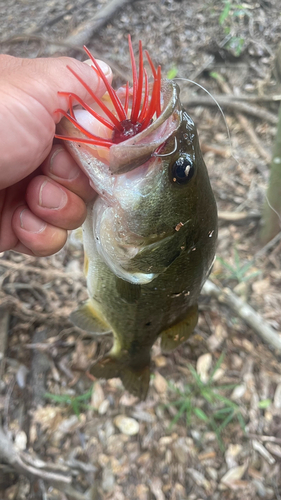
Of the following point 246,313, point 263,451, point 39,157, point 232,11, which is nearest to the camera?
point 39,157

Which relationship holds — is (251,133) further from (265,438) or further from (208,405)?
(265,438)

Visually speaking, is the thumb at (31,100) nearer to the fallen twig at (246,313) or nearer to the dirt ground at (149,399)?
the dirt ground at (149,399)

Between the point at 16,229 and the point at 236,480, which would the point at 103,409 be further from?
the point at 16,229

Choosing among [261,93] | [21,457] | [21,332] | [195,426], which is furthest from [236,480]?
[261,93]

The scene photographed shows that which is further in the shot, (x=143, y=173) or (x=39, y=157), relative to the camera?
(x=39, y=157)

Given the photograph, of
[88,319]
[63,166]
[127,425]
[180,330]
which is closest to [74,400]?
[127,425]

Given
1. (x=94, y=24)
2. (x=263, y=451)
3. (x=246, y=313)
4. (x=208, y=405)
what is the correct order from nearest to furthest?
(x=263, y=451)
(x=208, y=405)
(x=246, y=313)
(x=94, y=24)
